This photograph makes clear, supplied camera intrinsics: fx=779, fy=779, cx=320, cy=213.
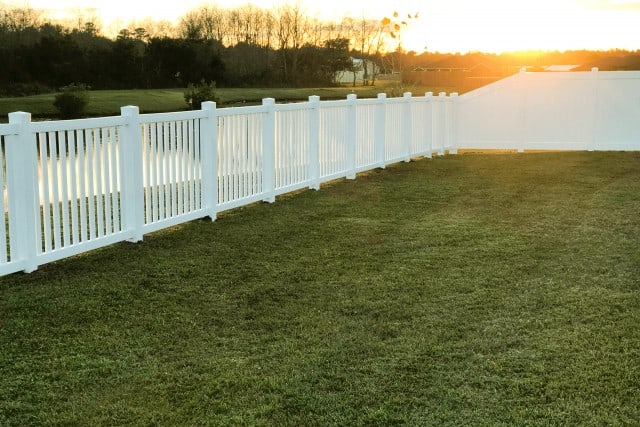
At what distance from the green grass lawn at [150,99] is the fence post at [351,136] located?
17.4 m

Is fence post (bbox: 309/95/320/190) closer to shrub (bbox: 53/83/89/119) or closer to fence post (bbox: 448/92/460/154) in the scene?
fence post (bbox: 448/92/460/154)

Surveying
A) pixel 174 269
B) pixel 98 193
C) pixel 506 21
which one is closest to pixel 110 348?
pixel 174 269

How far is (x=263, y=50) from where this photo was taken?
5725cm

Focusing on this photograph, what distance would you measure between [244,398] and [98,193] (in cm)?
355

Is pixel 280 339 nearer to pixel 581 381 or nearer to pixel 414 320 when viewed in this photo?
pixel 414 320

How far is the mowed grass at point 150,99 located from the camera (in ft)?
112

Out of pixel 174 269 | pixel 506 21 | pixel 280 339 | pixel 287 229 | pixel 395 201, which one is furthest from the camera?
pixel 506 21

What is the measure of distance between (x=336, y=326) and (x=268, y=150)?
16.4 ft

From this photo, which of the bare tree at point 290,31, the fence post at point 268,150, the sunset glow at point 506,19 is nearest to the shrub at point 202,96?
the sunset glow at point 506,19

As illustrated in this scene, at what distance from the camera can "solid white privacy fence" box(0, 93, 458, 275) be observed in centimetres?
612

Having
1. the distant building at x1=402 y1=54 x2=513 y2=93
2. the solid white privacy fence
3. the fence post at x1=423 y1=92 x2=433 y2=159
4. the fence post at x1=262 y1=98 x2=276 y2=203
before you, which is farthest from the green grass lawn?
the fence post at x1=262 y1=98 x2=276 y2=203

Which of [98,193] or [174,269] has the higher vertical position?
[98,193]

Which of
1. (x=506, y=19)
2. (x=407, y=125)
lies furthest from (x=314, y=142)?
(x=506, y=19)

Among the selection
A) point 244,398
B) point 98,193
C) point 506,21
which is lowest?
point 244,398
